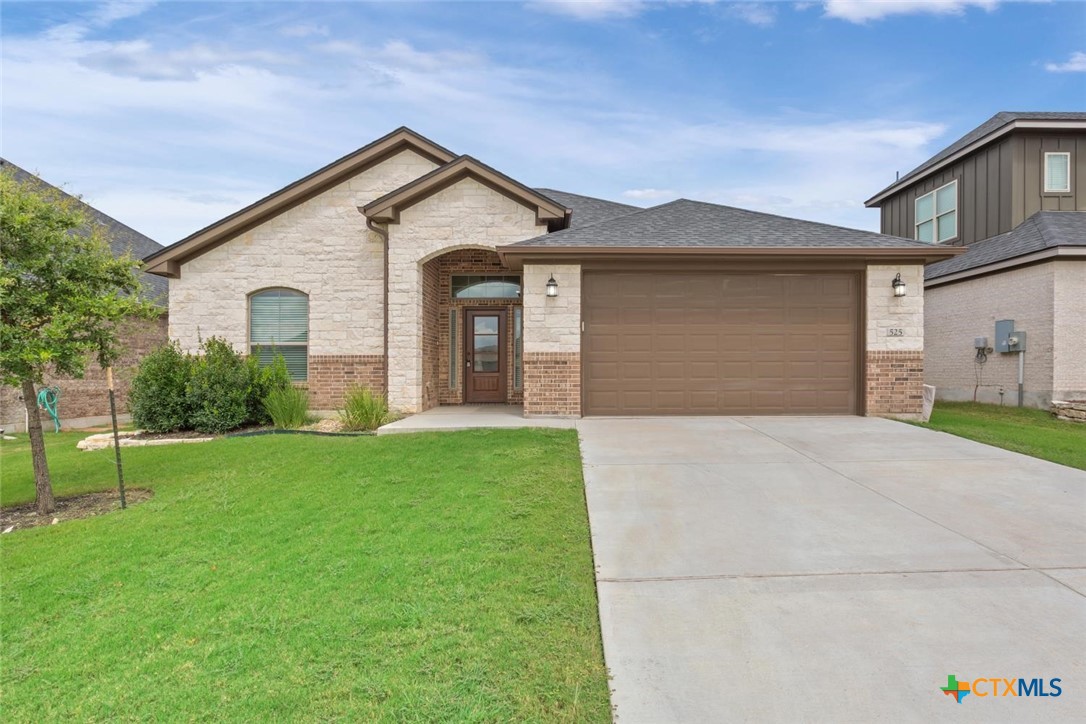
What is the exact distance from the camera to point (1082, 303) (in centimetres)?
1142

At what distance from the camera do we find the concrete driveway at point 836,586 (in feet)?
7.84

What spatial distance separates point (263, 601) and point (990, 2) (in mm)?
15915

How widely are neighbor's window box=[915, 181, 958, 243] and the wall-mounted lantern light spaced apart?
8.73 m

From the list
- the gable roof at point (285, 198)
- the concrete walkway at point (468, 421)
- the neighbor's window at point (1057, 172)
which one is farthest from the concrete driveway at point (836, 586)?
the neighbor's window at point (1057, 172)

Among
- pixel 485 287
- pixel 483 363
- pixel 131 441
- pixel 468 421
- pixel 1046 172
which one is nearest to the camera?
pixel 131 441

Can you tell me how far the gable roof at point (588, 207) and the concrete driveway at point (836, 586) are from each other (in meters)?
8.44

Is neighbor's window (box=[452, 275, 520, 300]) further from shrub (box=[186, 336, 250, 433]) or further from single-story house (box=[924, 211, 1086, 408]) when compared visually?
single-story house (box=[924, 211, 1086, 408])

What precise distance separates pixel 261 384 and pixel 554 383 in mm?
5579

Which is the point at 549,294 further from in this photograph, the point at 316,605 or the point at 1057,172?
the point at 1057,172

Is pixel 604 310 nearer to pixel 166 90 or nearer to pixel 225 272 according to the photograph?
pixel 225 272

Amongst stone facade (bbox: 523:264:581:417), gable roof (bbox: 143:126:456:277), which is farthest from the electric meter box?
gable roof (bbox: 143:126:456:277)

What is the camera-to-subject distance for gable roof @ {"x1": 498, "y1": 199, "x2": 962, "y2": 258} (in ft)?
31.1

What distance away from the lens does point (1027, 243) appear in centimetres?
1244

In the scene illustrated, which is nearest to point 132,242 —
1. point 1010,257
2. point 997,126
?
point 1010,257
